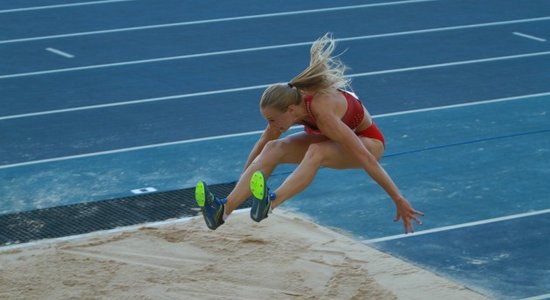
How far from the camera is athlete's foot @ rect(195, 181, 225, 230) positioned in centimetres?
638

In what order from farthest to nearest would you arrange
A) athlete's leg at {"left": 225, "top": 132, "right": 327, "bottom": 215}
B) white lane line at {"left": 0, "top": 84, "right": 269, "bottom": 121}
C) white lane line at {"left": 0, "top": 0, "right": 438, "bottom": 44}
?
white lane line at {"left": 0, "top": 0, "right": 438, "bottom": 44}
white lane line at {"left": 0, "top": 84, "right": 269, "bottom": 121}
athlete's leg at {"left": 225, "top": 132, "right": 327, "bottom": 215}

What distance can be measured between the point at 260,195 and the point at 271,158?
1.43 feet

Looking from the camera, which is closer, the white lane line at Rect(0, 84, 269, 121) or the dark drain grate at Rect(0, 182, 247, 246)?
the dark drain grate at Rect(0, 182, 247, 246)

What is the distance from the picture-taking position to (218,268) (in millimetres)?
7188

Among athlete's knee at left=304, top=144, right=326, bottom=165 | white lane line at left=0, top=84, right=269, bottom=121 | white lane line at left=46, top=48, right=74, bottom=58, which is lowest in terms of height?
white lane line at left=0, top=84, right=269, bottom=121

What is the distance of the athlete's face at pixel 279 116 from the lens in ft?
20.5

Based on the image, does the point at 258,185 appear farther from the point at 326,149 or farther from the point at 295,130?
the point at 295,130

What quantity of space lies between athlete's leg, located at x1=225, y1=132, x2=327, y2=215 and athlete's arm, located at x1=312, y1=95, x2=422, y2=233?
35cm

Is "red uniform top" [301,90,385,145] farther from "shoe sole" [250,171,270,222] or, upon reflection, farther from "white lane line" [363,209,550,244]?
"white lane line" [363,209,550,244]

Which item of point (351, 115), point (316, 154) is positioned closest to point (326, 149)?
point (316, 154)

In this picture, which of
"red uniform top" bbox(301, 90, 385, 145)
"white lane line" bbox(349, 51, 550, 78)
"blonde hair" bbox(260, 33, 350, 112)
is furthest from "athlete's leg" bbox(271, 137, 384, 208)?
"white lane line" bbox(349, 51, 550, 78)

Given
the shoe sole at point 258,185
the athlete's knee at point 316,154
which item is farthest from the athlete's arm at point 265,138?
the shoe sole at point 258,185

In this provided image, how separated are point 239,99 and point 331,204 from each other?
2.93 metres

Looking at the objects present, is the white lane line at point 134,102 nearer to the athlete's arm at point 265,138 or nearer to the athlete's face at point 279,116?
the athlete's arm at point 265,138
